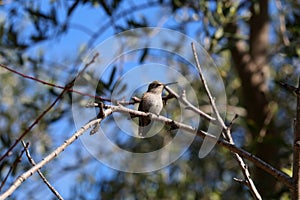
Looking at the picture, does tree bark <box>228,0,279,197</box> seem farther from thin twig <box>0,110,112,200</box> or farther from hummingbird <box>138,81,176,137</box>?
thin twig <box>0,110,112,200</box>

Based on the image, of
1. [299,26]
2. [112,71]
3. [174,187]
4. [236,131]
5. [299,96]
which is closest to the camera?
[299,96]

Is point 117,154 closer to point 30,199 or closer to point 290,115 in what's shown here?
point 30,199

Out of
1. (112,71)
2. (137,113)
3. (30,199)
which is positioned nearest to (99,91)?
(112,71)

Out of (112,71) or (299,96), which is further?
(112,71)

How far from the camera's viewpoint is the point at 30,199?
12.6 feet

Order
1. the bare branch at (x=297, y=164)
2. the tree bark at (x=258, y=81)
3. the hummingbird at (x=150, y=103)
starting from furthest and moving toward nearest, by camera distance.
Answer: the tree bark at (x=258, y=81) → the hummingbird at (x=150, y=103) → the bare branch at (x=297, y=164)

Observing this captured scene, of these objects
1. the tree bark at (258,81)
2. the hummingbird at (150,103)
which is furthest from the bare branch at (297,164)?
the tree bark at (258,81)

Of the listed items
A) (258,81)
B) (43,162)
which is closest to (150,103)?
(43,162)

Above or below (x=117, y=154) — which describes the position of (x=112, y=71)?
above

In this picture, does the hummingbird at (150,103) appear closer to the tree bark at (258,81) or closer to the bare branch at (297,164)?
the bare branch at (297,164)

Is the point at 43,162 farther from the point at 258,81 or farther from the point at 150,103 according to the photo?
the point at 258,81

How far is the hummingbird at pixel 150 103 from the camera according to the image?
1.96 m

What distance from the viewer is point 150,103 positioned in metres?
2.02

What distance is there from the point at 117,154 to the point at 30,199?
0.67 metres
